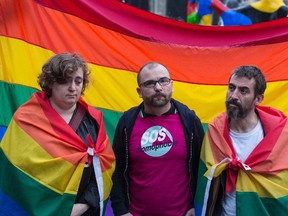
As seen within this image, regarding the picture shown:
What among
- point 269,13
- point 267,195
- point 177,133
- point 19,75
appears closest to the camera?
point 267,195

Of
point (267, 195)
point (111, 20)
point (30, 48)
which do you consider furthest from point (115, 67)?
point (267, 195)

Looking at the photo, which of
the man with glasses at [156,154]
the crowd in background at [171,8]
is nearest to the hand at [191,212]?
the man with glasses at [156,154]

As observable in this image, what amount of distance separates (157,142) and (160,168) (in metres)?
0.17

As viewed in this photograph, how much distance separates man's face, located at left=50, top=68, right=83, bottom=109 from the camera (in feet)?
10.5

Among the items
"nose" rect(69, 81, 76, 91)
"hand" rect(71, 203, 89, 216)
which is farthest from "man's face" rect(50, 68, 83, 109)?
"hand" rect(71, 203, 89, 216)

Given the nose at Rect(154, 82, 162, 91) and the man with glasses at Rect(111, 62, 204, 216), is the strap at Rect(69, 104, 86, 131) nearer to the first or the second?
the man with glasses at Rect(111, 62, 204, 216)

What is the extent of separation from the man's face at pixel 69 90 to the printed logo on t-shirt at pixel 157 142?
53 centimetres

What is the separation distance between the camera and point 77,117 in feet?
10.7

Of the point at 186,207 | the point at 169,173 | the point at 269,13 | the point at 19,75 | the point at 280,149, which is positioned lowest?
the point at 186,207

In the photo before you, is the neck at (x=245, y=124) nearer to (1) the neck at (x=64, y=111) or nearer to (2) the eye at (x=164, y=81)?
(2) the eye at (x=164, y=81)

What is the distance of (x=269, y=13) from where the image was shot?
8.37 meters

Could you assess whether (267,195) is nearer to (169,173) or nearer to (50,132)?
(169,173)

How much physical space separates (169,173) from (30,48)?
1.61 meters

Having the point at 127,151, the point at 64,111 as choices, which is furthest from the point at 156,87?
the point at 64,111
